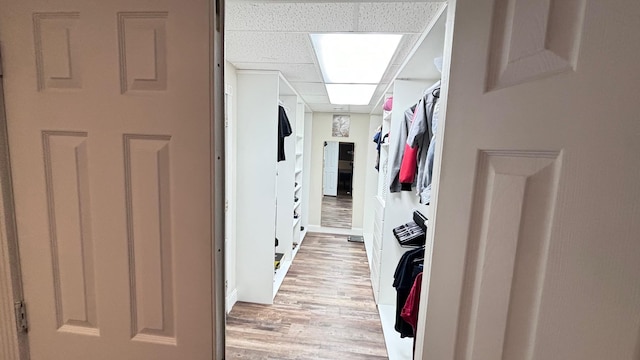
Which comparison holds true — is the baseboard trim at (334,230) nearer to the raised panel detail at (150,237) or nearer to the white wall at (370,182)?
the white wall at (370,182)

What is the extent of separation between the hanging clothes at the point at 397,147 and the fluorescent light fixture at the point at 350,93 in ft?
2.56

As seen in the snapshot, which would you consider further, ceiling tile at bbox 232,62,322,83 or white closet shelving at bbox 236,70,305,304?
white closet shelving at bbox 236,70,305,304

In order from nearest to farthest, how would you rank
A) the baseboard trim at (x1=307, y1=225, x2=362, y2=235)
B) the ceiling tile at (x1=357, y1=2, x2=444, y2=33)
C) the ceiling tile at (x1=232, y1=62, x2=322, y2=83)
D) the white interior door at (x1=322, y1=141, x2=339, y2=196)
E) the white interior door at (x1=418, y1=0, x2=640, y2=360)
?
the white interior door at (x1=418, y1=0, x2=640, y2=360) < the ceiling tile at (x1=357, y1=2, x2=444, y2=33) < the ceiling tile at (x1=232, y1=62, x2=322, y2=83) < the baseboard trim at (x1=307, y1=225, x2=362, y2=235) < the white interior door at (x1=322, y1=141, x2=339, y2=196)

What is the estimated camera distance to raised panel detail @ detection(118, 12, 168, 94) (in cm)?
69

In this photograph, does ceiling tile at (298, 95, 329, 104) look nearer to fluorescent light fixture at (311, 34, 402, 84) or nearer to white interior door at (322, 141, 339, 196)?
fluorescent light fixture at (311, 34, 402, 84)

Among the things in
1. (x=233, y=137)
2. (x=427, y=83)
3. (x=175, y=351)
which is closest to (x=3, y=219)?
(x=175, y=351)

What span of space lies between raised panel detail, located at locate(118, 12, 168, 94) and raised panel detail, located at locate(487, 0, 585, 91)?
821 millimetres

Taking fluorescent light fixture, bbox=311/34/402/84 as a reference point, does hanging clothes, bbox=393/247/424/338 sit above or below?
below

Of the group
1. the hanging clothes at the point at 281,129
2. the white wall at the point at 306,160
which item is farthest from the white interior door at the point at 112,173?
the white wall at the point at 306,160

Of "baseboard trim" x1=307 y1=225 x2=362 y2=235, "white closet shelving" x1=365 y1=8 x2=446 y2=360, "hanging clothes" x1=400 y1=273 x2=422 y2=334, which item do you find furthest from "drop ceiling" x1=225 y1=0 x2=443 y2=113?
"baseboard trim" x1=307 y1=225 x2=362 y2=235

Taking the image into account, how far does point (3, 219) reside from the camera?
30.4 inches

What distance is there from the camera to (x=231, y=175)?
2.39m

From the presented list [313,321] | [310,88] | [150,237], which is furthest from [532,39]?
[310,88]

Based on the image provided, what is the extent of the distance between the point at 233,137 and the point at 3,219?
1717mm
